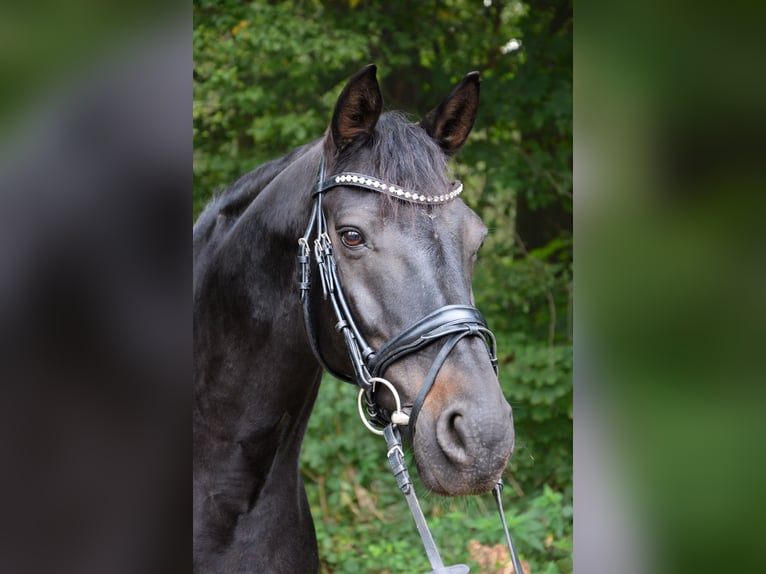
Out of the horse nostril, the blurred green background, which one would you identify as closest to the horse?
the horse nostril

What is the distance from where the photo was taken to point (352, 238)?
218 cm

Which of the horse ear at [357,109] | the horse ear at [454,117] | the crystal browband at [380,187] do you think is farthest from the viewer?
the horse ear at [454,117]

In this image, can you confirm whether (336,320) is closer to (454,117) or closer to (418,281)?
(418,281)

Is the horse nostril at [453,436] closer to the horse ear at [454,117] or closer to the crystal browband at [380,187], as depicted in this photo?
the crystal browband at [380,187]

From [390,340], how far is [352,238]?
336 millimetres

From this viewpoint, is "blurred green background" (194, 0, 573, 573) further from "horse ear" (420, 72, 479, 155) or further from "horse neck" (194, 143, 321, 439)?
"horse ear" (420, 72, 479, 155)

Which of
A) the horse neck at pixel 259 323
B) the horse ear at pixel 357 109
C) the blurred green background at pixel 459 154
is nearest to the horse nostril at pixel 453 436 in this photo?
the horse neck at pixel 259 323

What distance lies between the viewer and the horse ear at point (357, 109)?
2.25 metres

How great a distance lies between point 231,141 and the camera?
6.67 m

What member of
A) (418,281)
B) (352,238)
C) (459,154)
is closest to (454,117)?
(352,238)

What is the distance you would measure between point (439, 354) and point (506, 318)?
478 centimetres
